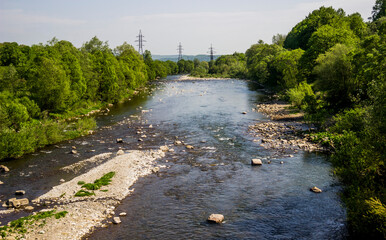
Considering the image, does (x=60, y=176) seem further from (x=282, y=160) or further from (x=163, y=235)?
(x=282, y=160)

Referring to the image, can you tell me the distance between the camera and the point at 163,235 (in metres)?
19.4

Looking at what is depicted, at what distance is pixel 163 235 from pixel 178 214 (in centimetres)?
281

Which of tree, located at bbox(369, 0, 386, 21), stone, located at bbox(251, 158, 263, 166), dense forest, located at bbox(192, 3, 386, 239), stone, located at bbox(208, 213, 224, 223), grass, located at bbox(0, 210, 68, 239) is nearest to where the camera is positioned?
dense forest, located at bbox(192, 3, 386, 239)

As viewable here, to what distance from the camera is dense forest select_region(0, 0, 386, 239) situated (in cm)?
1795

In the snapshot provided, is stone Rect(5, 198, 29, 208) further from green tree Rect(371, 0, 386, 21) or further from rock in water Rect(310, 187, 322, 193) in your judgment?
green tree Rect(371, 0, 386, 21)

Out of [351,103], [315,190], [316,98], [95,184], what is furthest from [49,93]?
[351,103]

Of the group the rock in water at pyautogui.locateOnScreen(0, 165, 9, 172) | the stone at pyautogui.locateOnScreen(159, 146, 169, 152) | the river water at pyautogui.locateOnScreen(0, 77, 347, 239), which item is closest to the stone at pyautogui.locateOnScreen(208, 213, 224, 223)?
the river water at pyautogui.locateOnScreen(0, 77, 347, 239)

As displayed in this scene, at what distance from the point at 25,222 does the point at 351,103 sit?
43.1 metres

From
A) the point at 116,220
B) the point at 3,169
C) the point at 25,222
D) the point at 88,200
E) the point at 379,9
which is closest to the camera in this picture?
the point at 25,222

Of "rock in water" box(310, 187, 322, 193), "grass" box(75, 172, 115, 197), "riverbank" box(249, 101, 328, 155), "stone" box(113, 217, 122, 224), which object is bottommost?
"stone" box(113, 217, 122, 224)

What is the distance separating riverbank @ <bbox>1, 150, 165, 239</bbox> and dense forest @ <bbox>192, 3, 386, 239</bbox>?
649 inches

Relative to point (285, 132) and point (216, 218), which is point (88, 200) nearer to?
point (216, 218)

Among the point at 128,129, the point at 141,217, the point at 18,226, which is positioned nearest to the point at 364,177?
the point at 141,217

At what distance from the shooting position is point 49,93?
5006cm
